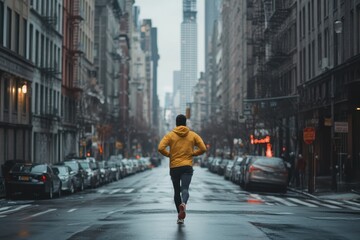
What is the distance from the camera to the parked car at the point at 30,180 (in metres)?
30.5

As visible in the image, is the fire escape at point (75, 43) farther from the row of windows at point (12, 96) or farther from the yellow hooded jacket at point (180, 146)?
the yellow hooded jacket at point (180, 146)

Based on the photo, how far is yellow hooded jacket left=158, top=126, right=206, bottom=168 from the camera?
1408cm

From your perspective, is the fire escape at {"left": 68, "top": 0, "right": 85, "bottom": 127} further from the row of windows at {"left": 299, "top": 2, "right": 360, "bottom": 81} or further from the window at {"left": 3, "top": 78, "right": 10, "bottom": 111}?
the window at {"left": 3, "top": 78, "right": 10, "bottom": 111}

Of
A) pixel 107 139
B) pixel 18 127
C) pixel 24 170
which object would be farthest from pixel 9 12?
pixel 107 139

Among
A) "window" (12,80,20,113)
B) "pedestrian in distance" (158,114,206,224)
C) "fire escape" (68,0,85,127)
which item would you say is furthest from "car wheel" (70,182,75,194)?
"fire escape" (68,0,85,127)

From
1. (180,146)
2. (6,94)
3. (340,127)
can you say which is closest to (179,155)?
(180,146)

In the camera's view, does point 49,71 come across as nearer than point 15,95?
No

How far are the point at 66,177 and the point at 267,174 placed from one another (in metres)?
9.51

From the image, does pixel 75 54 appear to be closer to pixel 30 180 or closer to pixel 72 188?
pixel 72 188

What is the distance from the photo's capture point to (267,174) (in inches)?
1423

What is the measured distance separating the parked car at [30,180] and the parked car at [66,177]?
2132 millimetres

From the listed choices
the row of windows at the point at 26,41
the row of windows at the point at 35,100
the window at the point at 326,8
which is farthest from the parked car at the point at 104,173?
the window at the point at 326,8

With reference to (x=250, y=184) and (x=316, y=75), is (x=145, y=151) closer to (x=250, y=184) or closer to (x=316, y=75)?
(x=316, y=75)

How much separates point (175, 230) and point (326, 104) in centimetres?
3728
